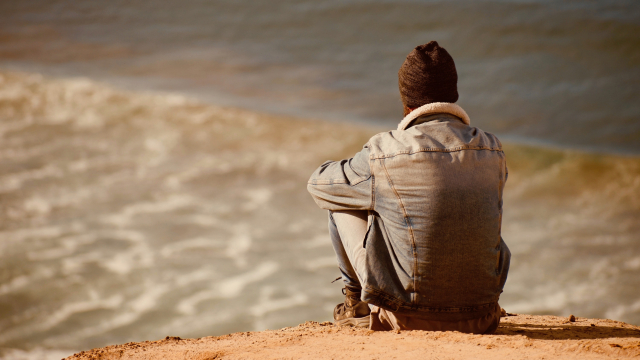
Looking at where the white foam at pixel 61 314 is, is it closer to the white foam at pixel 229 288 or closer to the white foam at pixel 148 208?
the white foam at pixel 229 288

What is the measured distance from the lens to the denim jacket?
1.76m

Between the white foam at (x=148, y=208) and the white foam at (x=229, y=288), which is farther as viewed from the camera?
the white foam at (x=148, y=208)

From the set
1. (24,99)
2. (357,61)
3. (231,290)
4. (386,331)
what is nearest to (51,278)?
(231,290)

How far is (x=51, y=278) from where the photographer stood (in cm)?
425

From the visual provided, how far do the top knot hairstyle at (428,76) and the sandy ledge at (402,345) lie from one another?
0.75 metres

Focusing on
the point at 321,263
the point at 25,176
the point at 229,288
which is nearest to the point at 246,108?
the point at 25,176

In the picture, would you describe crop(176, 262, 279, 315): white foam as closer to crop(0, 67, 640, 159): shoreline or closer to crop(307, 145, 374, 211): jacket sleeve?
crop(307, 145, 374, 211): jacket sleeve

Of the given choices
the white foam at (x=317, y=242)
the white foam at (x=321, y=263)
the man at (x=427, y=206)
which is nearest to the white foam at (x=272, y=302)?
the white foam at (x=321, y=263)

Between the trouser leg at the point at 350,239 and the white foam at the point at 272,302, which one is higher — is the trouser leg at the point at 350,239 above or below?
below

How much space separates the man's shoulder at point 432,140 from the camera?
1.76 meters

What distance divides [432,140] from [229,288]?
2.89 meters

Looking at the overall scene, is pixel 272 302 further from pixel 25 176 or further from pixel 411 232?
pixel 25 176

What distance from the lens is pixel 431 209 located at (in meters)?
1.77

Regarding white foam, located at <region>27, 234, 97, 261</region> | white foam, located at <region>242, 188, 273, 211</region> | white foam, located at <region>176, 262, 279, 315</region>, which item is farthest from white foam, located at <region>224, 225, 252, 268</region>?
white foam, located at <region>27, 234, 97, 261</region>
